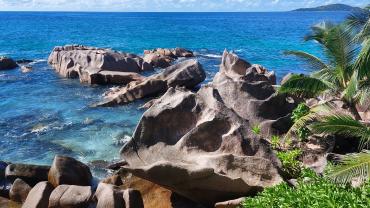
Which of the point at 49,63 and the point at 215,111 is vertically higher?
the point at 215,111

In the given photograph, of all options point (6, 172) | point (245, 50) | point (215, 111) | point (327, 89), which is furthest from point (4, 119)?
point (245, 50)

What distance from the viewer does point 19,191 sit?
17062 mm

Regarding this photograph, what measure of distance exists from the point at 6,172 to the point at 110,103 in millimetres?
13637

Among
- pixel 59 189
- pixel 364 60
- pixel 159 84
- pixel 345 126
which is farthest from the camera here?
pixel 159 84

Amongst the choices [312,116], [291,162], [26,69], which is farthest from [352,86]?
[26,69]

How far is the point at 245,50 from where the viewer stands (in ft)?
227

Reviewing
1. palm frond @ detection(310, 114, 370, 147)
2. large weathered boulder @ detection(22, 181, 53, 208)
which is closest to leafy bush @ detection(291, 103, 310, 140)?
palm frond @ detection(310, 114, 370, 147)

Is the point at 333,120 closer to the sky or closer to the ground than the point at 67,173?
closer to the sky

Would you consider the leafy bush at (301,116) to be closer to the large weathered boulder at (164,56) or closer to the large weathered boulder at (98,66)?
the large weathered boulder at (98,66)

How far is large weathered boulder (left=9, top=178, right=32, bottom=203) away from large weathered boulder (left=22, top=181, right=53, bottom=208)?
3.61 feet

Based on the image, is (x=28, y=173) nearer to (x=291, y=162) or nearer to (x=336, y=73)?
(x=291, y=162)

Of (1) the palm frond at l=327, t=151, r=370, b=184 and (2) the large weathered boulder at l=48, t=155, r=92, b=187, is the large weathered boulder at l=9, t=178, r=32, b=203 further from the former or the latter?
(1) the palm frond at l=327, t=151, r=370, b=184

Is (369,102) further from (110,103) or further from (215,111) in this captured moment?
(110,103)

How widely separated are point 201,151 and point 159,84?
703 inches
